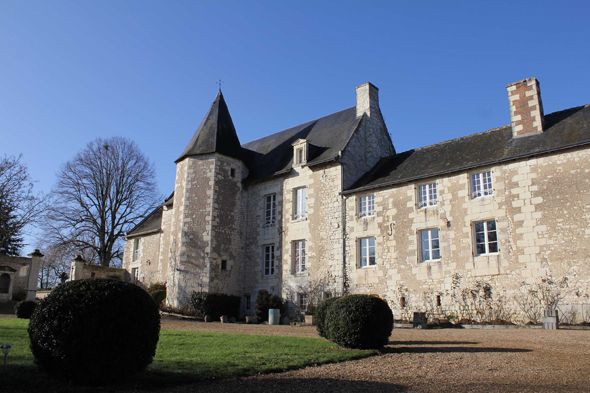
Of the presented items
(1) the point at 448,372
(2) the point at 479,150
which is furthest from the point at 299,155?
(1) the point at 448,372

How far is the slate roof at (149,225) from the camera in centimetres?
2656

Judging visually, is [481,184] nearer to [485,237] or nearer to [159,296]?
[485,237]

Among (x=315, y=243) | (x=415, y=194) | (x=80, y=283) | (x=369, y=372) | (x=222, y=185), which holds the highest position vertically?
(x=222, y=185)

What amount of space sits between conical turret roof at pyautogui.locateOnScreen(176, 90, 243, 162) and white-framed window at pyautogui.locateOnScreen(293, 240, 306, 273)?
5.40m

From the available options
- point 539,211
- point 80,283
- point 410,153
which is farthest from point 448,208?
point 80,283

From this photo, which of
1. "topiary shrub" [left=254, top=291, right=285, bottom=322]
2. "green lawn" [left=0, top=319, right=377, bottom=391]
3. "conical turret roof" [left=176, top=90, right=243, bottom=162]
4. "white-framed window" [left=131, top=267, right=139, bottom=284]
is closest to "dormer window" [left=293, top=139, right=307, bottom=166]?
"conical turret roof" [left=176, top=90, right=243, bottom=162]

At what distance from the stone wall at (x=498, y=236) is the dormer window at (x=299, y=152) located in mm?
3997

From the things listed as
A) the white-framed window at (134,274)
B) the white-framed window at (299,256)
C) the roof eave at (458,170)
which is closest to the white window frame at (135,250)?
the white-framed window at (134,274)

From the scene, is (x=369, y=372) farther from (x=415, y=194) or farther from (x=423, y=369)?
(x=415, y=194)

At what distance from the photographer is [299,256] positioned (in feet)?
65.4

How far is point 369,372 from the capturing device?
6406mm

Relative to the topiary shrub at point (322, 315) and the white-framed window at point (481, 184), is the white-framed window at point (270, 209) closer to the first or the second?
the white-framed window at point (481, 184)

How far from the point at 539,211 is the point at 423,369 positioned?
32.2 ft

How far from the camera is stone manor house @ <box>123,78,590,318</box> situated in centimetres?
1430
